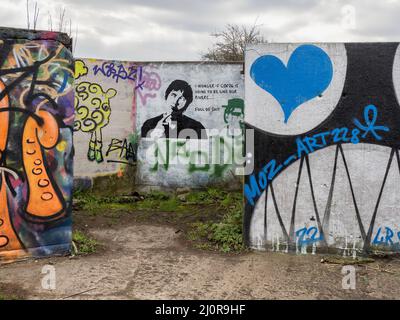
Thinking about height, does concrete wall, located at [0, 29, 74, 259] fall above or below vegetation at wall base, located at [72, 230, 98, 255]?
above

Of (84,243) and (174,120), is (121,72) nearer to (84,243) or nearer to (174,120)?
(174,120)

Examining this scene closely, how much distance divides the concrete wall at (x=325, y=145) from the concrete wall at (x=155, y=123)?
352 centimetres

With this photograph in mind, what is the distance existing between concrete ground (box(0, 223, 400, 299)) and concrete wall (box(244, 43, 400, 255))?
1.27 feet

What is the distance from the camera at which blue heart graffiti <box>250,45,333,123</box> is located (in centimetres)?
535

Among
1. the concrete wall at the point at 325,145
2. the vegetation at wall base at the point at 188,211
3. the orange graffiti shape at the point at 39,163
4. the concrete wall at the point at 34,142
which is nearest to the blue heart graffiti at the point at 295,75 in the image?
the concrete wall at the point at 325,145

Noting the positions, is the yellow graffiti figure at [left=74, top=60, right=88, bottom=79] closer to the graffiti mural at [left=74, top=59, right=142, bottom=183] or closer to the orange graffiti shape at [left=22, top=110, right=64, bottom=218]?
the graffiti mural at [left=74, top=59, right=142, bottom=183]

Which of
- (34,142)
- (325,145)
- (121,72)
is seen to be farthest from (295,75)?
(121,72)

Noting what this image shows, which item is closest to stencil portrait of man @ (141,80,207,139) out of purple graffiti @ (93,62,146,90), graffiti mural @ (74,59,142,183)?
graffiti mural @ (74,59,142,183)

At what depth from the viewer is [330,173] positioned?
17.6 feet

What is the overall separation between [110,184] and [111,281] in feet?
14.9

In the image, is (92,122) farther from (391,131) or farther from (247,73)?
(391,131)

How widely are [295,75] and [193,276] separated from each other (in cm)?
277
